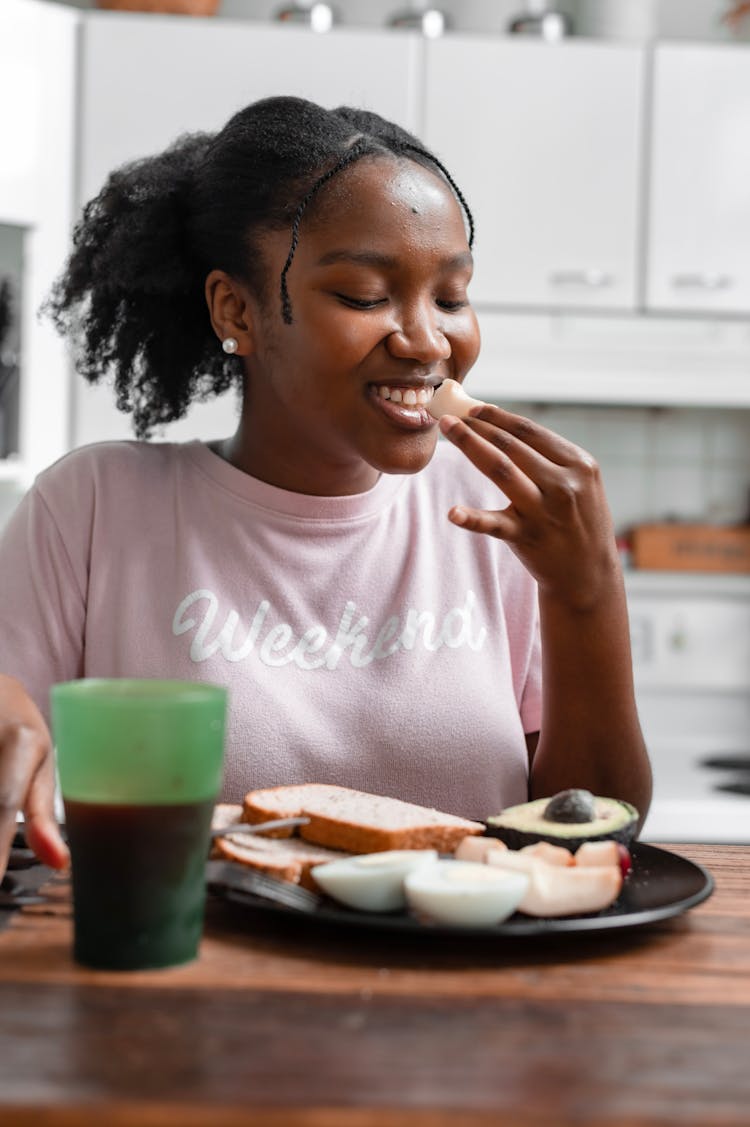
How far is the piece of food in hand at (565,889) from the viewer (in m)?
0.77

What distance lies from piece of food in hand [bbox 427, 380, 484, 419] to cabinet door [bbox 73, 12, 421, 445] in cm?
145

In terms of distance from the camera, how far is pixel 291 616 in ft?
4.44

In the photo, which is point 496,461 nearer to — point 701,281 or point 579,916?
point 579,916

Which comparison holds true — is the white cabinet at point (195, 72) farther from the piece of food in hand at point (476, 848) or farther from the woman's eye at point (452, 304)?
the piece of food in hand at point (476, 848)

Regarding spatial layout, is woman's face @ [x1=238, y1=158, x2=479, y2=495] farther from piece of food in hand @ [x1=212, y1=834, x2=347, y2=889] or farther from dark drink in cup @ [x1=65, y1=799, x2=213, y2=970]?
dark drink in cup @ [x1=65, y1=799, x2=213, y2=970]

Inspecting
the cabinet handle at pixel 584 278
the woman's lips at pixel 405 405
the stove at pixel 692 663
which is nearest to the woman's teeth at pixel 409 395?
the woman's lips at pixel 405 405

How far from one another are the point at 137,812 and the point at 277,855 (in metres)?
0.19

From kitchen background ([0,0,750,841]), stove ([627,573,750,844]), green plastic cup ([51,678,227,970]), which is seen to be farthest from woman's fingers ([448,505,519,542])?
stove ([627,573,750,844])

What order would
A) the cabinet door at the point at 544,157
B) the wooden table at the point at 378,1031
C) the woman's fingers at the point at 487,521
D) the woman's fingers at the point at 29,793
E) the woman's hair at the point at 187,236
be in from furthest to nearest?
1. the cabinet door at the point at 544,157
2. the woman's hair at the point at 187,236
3. the woman's fingers at the point at 487,521
4. the woman's fingers at the point at 29,793
5. the wooden table at the point at 378,1031

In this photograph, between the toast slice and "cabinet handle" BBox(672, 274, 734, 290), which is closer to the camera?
the toast slice

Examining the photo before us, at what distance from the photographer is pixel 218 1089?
54 cm

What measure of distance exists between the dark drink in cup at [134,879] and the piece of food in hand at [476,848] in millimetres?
195

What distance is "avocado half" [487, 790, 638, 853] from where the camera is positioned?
0.89 m

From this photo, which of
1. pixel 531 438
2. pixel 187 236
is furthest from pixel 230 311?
pixel 531 438
